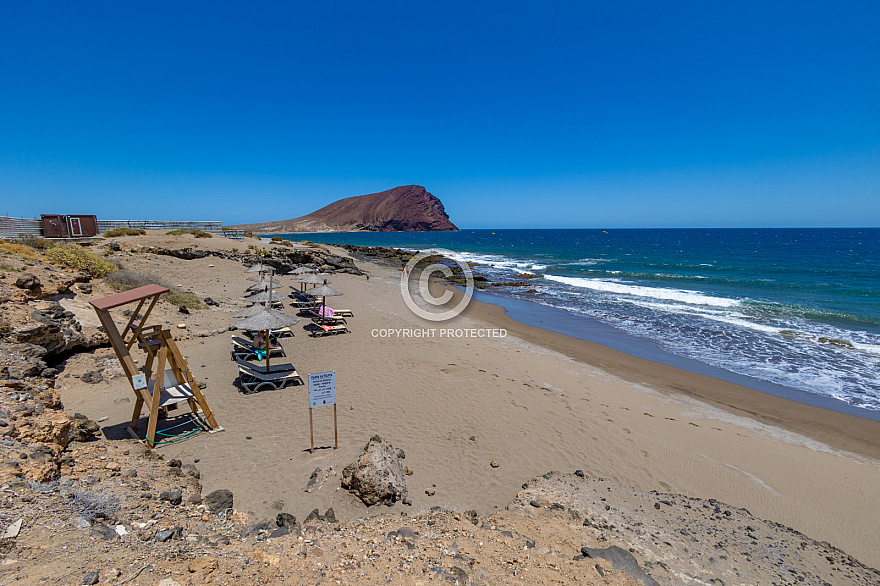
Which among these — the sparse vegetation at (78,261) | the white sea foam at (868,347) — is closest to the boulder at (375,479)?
the sparse vegetation at (78,261)

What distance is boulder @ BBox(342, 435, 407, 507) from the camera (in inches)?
193

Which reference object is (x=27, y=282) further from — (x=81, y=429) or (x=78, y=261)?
(x=81, y=429)

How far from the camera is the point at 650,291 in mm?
26969

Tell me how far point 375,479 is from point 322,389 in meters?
1.80

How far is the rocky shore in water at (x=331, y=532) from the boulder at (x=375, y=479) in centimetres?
2

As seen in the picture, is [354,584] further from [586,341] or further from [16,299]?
[586,341]

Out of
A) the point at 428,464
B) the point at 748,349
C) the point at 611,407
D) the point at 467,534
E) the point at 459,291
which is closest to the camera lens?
the point at 467,534

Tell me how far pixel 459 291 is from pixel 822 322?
19949mm

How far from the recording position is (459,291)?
92.4ft

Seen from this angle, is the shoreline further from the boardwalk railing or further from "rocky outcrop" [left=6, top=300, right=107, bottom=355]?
the boardwalk railing

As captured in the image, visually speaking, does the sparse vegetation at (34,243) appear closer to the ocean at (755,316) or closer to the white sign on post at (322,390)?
the white sign on post at (322,390)

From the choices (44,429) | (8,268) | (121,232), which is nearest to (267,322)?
(44,429)

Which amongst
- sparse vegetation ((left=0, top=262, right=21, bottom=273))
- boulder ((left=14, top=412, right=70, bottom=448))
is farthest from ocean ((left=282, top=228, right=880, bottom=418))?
sparse vegetation ((left=0, top=262, right=21, bottom=273))

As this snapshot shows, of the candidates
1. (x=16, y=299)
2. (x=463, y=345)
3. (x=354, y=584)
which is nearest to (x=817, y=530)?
(x=354, y=584)
